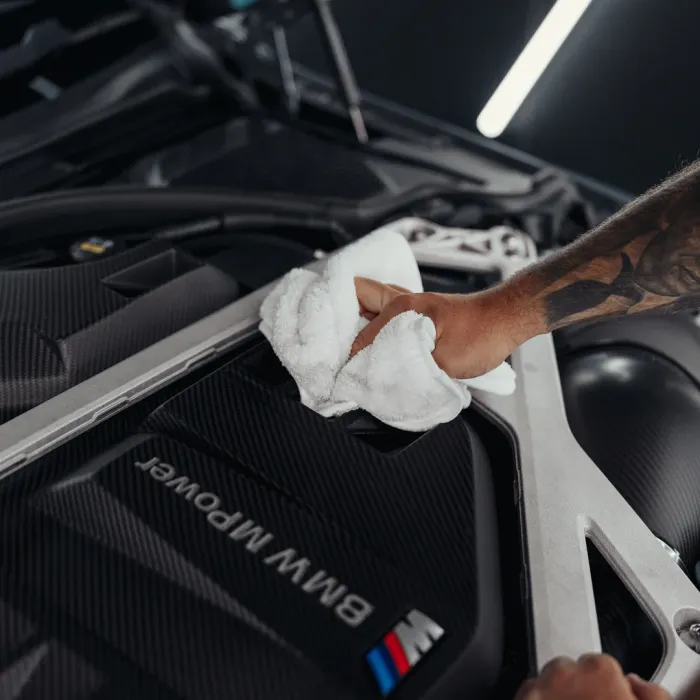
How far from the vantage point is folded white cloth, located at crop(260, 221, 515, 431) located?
30.8 inches

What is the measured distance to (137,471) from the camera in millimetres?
746

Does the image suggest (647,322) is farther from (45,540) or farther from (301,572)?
(45,540)

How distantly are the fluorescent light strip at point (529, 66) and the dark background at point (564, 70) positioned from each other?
2cm

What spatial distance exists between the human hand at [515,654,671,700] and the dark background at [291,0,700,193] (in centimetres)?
173

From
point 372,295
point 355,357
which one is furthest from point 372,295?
point 355,357

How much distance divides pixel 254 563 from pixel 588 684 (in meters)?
0.30

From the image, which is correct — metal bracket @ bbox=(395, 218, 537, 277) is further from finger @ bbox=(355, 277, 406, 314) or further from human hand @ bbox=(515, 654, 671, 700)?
human hand @ bbox=(515, 654, 671, 700)

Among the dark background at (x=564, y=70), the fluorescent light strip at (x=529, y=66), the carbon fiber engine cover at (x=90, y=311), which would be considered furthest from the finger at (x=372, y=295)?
the fluorescent light strip at (x=529, y=66)

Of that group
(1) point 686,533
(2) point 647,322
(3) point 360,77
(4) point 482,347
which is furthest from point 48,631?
(3) point 360,77

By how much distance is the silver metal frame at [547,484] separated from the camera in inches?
26.7

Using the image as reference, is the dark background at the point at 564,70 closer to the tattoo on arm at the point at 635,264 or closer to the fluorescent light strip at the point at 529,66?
the fluorescent light strip at the point at 529,66

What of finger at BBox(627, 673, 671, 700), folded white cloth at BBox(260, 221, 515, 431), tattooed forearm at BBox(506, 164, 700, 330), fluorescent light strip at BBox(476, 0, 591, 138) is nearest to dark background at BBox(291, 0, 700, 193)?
fluorescent light strip at BBox(476, 0, 591, 138)

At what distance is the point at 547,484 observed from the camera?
2.63 ft

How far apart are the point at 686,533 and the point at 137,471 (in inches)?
25.7
